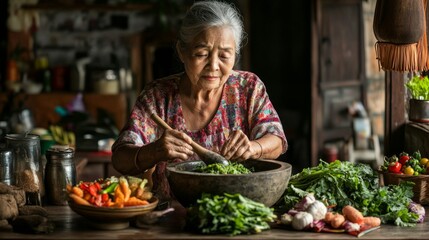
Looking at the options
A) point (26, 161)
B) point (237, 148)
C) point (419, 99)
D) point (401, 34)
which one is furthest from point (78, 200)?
point (419, 99)

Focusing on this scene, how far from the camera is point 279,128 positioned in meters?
4.15

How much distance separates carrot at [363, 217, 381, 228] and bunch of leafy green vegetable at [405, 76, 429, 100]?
1.30 meters

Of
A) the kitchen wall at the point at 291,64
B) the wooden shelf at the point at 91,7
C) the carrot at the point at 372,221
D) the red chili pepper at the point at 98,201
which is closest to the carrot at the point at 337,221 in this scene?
the carrot at the point at 372,221

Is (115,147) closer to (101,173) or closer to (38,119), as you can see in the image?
(101,173)

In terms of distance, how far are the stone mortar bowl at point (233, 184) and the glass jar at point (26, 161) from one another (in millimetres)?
776

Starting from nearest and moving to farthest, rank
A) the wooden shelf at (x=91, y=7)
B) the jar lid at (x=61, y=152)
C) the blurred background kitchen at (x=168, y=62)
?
1. the jar lid at (x=61, y=152)
2. the blurred background kitchen at (x=168, y=62)
3. the wooden shelf at (x=91, y=7)

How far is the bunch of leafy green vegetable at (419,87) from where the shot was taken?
171 inches

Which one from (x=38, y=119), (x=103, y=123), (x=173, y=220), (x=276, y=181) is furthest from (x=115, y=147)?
(x=38, y=119)

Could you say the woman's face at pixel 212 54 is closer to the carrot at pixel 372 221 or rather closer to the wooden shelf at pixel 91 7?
the carrot at pixel 372 221

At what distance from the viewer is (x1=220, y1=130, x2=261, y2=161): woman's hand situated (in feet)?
12.1

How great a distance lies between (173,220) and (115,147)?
0.76 meters

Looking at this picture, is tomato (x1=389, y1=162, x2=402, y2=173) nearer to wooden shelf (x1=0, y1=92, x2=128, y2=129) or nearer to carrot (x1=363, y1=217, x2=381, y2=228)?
carrot (x1=363, y1=217, x2=381, y2=228)

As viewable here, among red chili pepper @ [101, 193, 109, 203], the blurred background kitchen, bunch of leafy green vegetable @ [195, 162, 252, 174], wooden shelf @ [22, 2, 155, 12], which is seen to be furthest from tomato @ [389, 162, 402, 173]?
wooden shelf @ [22, 2, 155, 12]

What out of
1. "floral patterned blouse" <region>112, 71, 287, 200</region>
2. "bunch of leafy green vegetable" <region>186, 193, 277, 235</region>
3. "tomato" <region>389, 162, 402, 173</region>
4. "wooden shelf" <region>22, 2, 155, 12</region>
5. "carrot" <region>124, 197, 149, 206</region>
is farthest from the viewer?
"wooden shelf" <region>22, 2, 155, 12</region>
